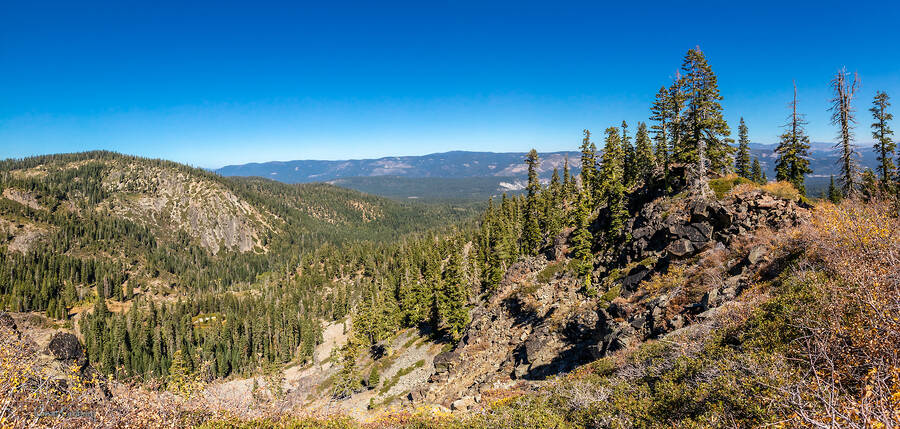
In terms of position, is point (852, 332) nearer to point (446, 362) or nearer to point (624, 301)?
point (624, 301)

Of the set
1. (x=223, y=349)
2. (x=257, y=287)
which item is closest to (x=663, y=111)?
(x=223, y=349)

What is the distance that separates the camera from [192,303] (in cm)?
14250

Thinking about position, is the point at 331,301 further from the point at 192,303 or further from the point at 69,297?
the point at 69,297

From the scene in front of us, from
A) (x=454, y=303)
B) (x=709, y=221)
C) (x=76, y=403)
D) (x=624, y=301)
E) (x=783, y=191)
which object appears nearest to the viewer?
(x=76, y=403)

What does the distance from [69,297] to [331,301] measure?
112557 millimetres

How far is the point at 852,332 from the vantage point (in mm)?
8898

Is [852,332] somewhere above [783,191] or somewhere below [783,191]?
below

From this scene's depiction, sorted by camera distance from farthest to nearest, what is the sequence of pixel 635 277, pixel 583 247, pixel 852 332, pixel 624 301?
pixel 583 247, pixel 635 277, pixel 624 301, pixel 852 332

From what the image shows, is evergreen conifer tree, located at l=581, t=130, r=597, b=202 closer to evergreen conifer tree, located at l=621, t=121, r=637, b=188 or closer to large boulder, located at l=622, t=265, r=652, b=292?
evergreen conifer tree, located at l=621, t=121, r=637, b=188

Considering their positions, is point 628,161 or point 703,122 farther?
point 628,161

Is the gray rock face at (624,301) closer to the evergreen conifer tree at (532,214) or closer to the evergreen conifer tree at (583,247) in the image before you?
the evergreen conifer tree at (583,247)

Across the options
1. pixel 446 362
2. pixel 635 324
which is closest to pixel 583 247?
pixel 635 324

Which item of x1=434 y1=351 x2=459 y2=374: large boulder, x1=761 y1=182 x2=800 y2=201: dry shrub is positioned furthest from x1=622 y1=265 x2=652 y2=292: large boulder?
x1=434 y1=351 x2=459 y2=374: large boulder

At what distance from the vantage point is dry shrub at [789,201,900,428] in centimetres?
619
